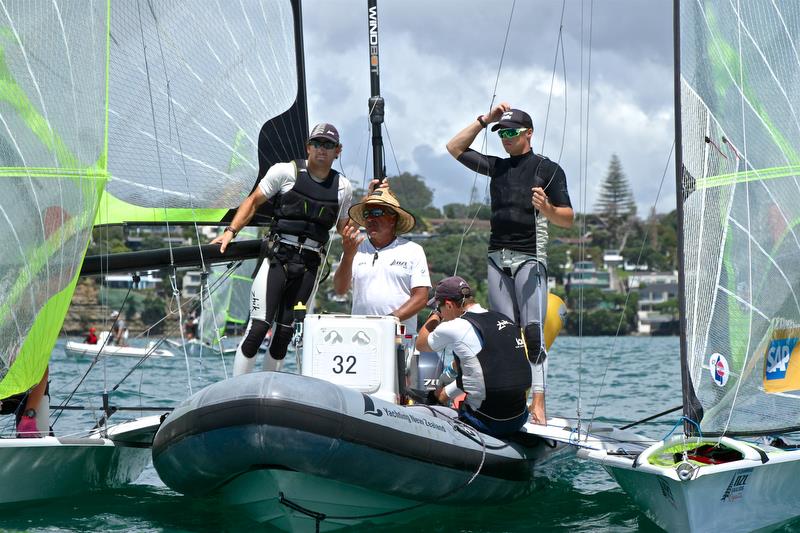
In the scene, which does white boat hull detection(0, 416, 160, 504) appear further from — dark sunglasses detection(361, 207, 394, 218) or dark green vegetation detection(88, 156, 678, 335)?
dark green vegetation detection(88, 156, 678, 335)

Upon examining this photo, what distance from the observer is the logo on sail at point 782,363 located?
672 cm

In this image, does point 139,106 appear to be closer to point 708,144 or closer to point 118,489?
point 118,489

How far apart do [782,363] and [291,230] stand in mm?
3096

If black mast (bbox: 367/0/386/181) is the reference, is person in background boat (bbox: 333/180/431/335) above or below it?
below

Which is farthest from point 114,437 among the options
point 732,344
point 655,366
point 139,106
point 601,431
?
point 655,366

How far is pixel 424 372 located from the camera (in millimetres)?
8078

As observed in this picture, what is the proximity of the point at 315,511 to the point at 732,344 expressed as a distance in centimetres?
247

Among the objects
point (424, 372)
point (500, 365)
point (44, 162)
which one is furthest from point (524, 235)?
point (44, 162)

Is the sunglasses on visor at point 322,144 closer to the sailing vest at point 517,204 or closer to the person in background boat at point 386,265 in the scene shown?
the person in background boat at point 386,265

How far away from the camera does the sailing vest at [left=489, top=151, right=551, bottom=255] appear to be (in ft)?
24.3

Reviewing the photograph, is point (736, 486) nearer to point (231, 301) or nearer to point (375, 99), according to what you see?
point (375, 99)

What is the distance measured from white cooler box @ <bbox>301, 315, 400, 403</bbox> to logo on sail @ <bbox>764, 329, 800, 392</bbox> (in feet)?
7.04

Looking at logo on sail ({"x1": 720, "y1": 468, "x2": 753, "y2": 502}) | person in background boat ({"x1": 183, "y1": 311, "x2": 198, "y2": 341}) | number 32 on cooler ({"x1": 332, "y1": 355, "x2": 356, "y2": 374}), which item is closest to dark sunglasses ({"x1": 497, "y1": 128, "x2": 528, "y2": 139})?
number 32 on cooler ({"x1": 332, "y1": 355, "x2": 356, "y2": 374})

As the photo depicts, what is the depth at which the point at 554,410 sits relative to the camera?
518 inches
